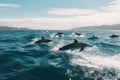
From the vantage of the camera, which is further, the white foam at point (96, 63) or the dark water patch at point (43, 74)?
the white foam at point (96, 63)

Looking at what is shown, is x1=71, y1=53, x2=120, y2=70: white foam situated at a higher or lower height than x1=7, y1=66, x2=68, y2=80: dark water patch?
lower

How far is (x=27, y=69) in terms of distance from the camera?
47.2ft

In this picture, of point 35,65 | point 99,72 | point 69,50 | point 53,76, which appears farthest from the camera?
point 69,50

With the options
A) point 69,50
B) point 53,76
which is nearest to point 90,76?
point 53,76

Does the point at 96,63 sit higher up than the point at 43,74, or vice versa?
the point at 43,74

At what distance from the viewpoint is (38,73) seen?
13.7m

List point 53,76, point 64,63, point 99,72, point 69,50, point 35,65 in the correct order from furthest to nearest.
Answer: point 69,50, point 64,63, point 35,65, point 99,72, point 53,76

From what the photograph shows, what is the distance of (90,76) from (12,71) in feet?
15.0

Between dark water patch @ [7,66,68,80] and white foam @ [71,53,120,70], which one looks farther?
white foam @ [71,53,120,70]

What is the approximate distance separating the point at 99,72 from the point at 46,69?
10.7 ft

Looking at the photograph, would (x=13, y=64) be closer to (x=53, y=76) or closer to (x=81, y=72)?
(x=53, y=76)

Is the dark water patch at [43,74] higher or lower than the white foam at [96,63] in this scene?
higher

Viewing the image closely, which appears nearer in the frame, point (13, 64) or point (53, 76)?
point (53, 76)

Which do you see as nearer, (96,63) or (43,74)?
(43,74)
